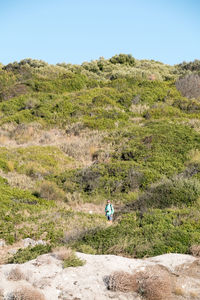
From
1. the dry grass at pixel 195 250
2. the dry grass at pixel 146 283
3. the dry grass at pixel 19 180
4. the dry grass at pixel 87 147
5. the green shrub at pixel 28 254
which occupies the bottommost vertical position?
the dry grass at pixel 195 250

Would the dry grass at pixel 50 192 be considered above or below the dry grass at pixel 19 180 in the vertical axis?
below

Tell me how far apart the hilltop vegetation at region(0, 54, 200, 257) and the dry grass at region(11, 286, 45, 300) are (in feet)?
8.20

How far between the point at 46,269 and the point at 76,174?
10037mm

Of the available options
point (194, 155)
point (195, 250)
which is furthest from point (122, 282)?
point (194, 155)

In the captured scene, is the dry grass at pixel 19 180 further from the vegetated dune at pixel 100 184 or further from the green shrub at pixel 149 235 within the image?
the green shrub at pixel 149 235

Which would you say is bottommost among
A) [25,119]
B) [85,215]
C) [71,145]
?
[85,215]

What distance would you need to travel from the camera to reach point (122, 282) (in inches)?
240

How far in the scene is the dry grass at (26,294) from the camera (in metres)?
5.66

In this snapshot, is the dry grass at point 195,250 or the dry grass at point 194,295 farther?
the dry grass at point 195,250

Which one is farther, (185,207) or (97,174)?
(97,174)

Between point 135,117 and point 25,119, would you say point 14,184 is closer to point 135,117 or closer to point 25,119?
point 25,119

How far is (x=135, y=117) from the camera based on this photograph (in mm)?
27875

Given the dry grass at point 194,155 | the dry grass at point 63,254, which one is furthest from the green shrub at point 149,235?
the dry grass at point 194,155

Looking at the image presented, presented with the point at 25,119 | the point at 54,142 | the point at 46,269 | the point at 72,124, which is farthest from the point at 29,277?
the point at 25,119
